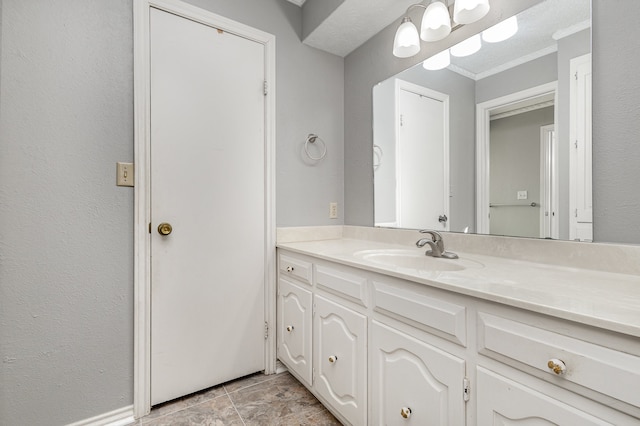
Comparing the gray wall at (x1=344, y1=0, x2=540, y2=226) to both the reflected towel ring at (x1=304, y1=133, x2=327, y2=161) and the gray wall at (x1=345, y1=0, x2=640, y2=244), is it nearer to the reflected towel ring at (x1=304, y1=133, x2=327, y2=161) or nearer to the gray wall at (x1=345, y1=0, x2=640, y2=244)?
the reflected towel ring at (x1=304, y1=133, x2=327, y2=161)

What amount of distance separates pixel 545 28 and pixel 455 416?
4.70 ft

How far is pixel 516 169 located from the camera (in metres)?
1.27

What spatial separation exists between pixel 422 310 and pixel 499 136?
92cm

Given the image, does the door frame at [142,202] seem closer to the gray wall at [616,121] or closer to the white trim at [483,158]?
Result: the white trim at [483,158]

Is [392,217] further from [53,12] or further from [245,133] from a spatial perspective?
[53,12]

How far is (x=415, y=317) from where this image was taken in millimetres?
938

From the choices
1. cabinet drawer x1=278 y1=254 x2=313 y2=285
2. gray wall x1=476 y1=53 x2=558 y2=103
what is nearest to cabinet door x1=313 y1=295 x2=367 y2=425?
cabinet drawer x1=278 y1=254 x2=313 y2=285

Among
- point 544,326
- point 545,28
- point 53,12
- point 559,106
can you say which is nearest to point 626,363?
point 544,326

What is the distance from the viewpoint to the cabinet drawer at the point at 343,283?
1162 millimetres

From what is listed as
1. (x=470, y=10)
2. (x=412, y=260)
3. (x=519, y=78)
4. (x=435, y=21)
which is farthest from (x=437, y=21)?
(x=412, y=260)

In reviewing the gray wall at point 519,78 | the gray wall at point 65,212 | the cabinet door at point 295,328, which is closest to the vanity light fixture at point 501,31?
the gray wall at point 519,78

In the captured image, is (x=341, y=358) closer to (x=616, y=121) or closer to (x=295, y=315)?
(x=295, y=315)

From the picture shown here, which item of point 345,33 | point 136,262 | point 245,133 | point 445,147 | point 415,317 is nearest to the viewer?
point 415,317

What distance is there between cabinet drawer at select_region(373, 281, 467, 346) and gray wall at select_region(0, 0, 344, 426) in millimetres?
1192
